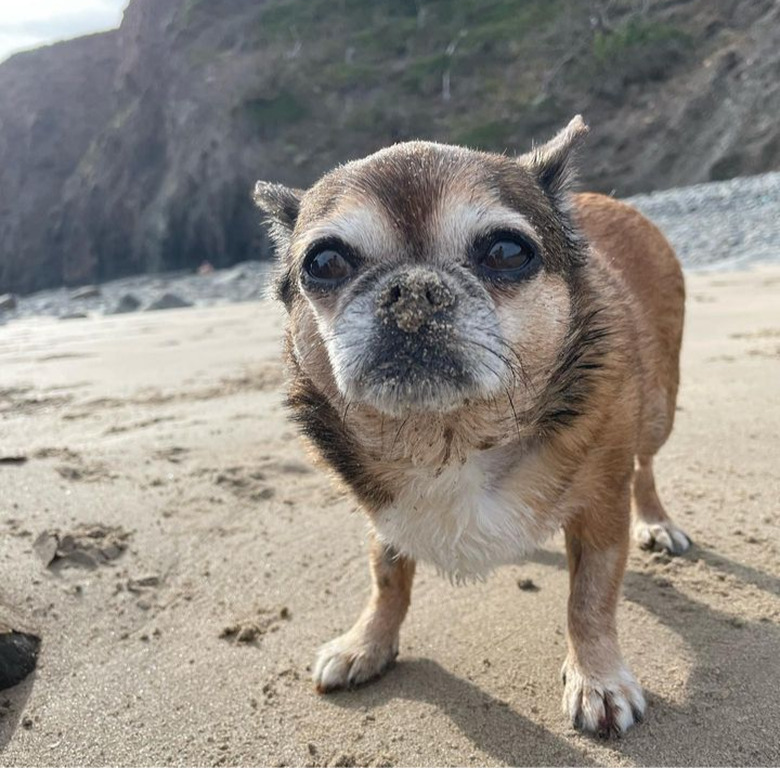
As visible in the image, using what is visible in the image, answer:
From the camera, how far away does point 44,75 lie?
7688 centimetres

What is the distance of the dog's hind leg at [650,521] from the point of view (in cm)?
346

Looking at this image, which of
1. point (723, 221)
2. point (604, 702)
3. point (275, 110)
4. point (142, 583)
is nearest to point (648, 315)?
point (604, 702)

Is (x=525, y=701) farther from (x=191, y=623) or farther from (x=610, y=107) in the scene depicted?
(x=610, y=107)

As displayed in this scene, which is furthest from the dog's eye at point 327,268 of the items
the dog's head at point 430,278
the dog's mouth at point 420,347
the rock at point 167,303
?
the rock at point 167,303

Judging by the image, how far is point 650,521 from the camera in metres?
3.65

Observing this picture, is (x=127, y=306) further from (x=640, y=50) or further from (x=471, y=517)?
(x=640, y=50)

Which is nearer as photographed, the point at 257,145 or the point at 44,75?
the point at 257,145

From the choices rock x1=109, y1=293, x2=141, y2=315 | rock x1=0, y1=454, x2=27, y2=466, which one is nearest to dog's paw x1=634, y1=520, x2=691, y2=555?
rock x1=0, y1=454, x2=27, y2=466

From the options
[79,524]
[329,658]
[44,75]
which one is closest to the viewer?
[329,658]

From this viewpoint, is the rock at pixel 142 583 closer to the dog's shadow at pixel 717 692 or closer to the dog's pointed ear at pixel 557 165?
the dog's shadow at pixel 717 692

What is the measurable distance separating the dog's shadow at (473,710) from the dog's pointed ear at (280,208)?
76.2 inches

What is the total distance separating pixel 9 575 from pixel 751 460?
3.73 meters

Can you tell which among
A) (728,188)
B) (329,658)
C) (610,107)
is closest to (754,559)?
(329,658)

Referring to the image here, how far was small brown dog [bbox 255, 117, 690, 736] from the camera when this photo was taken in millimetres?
2277
